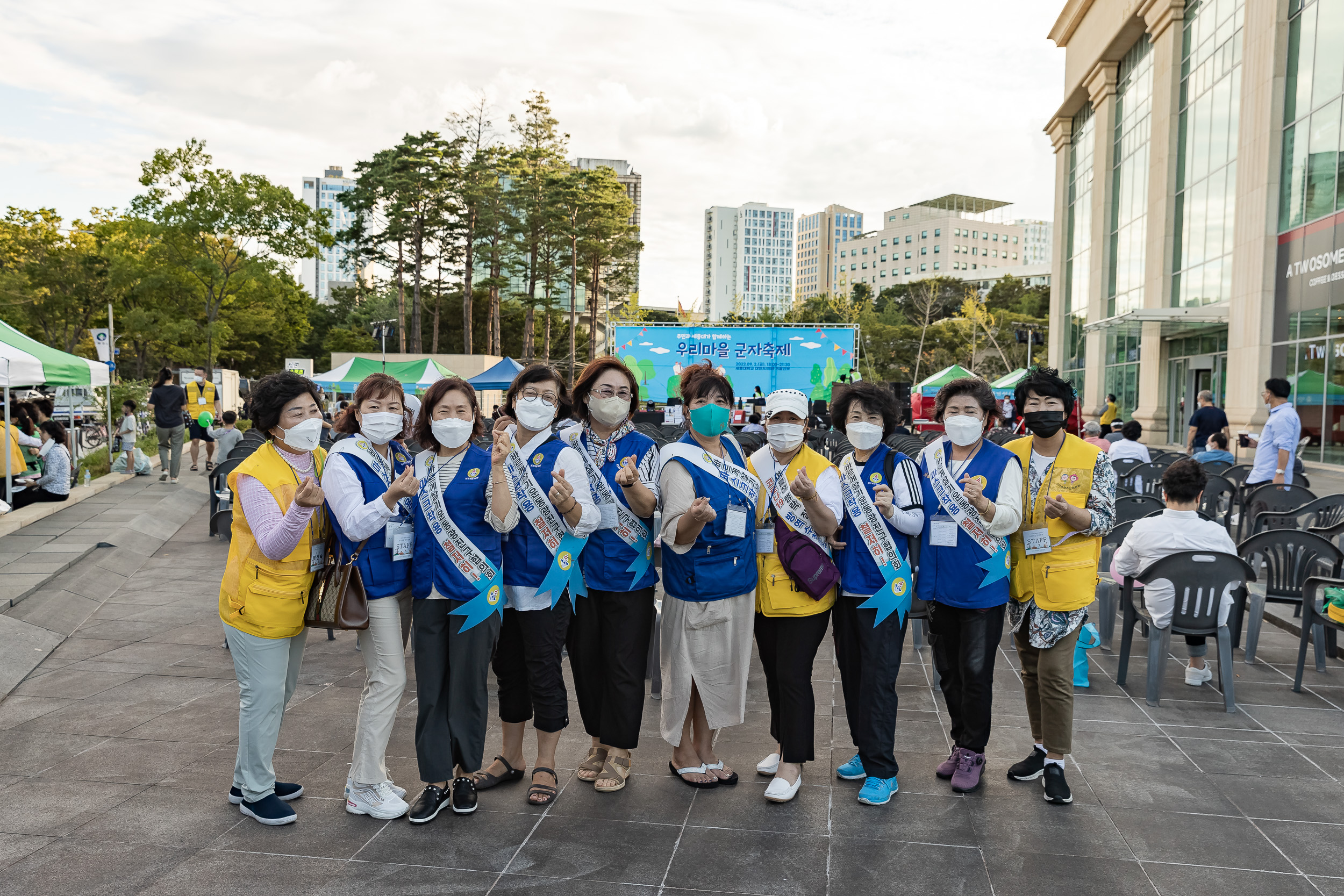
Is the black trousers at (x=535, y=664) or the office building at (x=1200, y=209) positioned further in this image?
the office building at (x=1200, y=209)

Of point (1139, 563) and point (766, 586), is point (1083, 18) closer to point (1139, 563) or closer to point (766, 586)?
point (1139, 563)

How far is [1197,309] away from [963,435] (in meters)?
20.9

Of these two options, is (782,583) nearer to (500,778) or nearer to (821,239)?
(500,778)

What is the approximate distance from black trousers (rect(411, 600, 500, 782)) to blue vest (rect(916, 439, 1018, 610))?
1.69 m

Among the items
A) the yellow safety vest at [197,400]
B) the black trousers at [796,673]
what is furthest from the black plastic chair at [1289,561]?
the yellow safety vest at [197,400]

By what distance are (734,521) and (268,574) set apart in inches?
66.9

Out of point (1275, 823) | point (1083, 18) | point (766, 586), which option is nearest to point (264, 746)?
point (766, 586)

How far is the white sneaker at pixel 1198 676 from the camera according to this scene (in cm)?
522

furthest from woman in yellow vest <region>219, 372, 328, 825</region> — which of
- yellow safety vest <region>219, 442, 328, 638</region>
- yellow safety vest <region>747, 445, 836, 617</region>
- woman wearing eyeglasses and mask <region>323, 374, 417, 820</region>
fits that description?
yellow safety vest <region>747, 445, 836, 617</region>

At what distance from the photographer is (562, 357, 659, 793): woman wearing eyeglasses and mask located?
3.68 metres

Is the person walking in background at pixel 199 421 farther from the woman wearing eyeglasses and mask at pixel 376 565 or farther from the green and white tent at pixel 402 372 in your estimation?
the woman wearing eyeglasses and mask at pixel 376 565

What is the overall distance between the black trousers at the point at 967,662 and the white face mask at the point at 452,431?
1975mm

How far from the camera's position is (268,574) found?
11.2ft

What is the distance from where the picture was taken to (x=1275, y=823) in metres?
3.50
